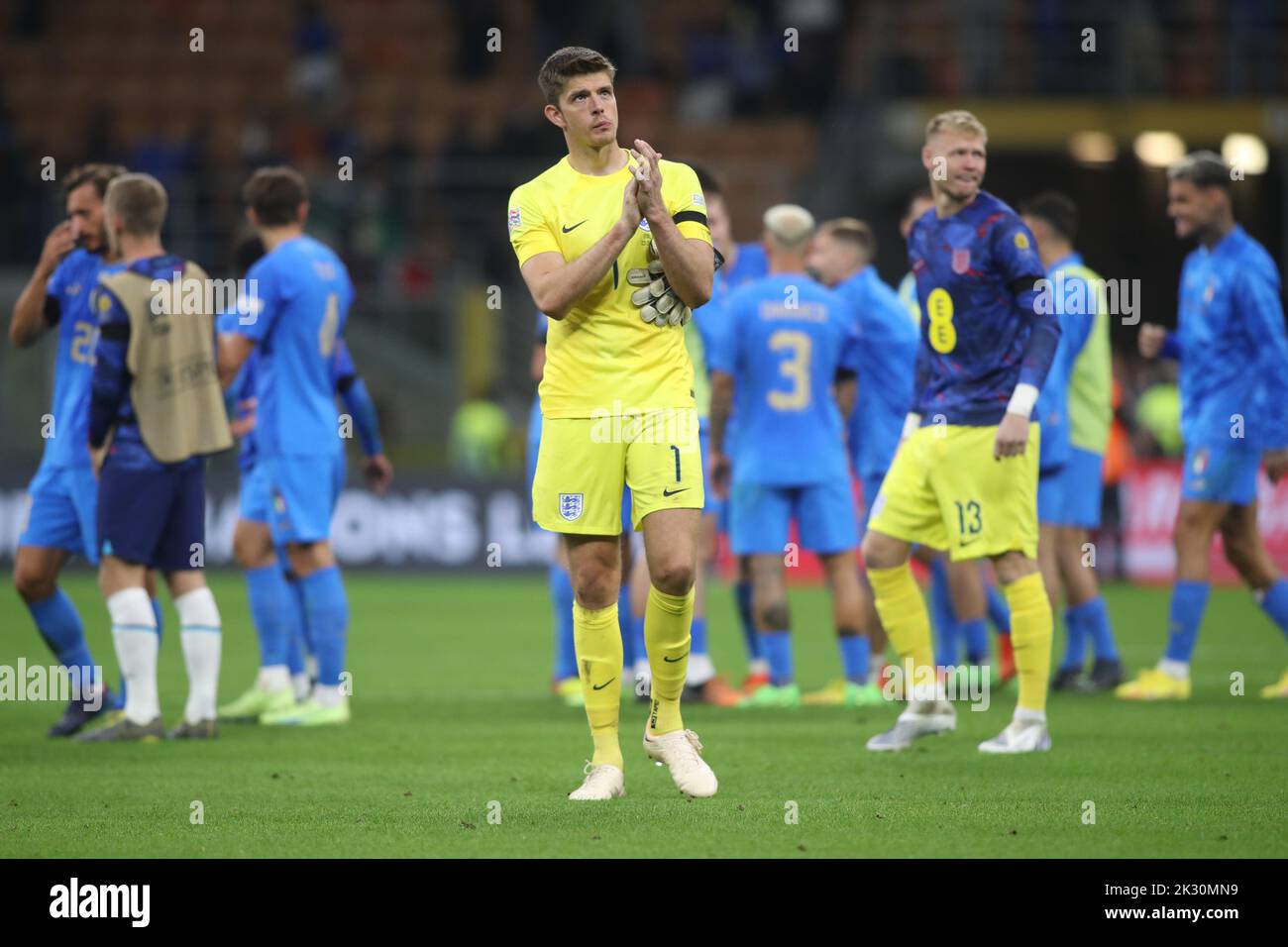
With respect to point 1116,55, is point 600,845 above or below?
below

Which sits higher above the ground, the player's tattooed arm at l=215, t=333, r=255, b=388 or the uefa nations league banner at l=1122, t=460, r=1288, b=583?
the player's tattooed arm at l=215, t=333, r=255, b=388

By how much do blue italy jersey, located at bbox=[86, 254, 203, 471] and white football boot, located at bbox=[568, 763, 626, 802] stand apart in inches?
105

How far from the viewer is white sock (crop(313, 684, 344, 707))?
907 cm

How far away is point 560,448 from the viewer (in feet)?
20.7

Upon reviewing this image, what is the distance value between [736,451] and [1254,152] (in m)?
14.3

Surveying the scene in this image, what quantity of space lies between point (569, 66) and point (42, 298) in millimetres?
3398

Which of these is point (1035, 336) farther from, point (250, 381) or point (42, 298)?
point (42, 298)

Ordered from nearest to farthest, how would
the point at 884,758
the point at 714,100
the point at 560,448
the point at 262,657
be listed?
the point at 560,448 < the point at 884,758 < the point at 262,657 < the point at 714,100

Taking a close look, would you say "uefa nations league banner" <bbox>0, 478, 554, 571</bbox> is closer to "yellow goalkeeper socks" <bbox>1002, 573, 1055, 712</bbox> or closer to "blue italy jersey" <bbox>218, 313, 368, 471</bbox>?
"blue italy jersey" <bbox>218, 313, 368, 471</bbox>

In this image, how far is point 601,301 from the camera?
6266mm

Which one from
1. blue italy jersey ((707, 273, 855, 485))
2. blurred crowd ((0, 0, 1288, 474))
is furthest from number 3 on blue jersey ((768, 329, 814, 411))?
blurred crowd ((0, 0, 1288, 474))
